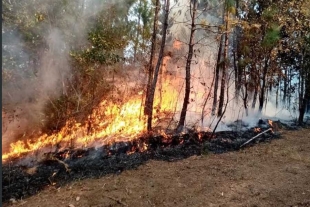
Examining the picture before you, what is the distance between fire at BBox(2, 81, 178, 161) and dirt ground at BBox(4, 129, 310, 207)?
6.25 feet

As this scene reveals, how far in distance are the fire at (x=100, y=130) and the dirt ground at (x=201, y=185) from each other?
1.91 meters

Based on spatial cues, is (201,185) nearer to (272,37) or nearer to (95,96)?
(95,96)

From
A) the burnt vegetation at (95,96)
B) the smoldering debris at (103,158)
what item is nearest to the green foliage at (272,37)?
the burnt vegetation at (95,96)

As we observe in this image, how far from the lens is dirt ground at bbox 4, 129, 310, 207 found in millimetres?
5172

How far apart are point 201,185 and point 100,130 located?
185 inches

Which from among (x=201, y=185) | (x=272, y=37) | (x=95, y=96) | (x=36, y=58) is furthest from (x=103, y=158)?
(x=272, y=37)

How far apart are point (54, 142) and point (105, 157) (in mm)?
2310

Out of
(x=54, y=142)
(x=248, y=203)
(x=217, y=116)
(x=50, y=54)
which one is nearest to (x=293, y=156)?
(x=248, y=203)

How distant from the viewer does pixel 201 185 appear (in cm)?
584

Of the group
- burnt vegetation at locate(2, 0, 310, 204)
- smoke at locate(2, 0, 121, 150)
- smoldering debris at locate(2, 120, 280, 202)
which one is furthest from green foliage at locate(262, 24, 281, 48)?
smoke at locate(2, 0, 121, 150)

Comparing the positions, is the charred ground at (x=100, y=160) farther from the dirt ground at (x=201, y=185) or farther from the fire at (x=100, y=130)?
the fire at (x=100, y=130)

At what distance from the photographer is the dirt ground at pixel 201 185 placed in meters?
5.17

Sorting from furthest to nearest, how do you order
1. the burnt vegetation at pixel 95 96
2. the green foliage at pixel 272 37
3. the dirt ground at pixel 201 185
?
the green foliage at pixel 272 37
the burnt vegetation at pixel 95 96
the dirt ground at pixel 201 185

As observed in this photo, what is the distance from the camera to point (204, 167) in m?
6.79
